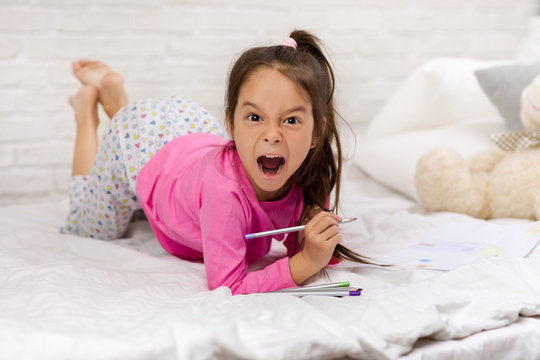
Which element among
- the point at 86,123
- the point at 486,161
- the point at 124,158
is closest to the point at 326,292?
the point at 124,158

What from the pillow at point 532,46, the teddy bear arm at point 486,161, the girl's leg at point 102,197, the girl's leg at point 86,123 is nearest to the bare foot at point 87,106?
the girl's leg at point 86,123

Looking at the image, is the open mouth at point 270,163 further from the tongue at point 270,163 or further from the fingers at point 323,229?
the fingers at point 323,229

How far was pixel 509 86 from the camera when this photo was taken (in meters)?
1.60

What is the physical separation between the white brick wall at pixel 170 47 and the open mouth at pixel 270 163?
0.63 metres

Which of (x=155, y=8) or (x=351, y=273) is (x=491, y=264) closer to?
(x=351, y=273)

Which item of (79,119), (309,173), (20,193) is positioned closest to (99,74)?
(79,119)

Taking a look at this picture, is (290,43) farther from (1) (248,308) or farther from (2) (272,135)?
(1) (248,308)

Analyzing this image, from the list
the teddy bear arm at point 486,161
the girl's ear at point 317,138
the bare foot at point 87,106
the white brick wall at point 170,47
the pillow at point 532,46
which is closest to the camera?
the girl's ear at point 317,138

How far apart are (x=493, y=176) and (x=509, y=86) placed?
11.8 inches

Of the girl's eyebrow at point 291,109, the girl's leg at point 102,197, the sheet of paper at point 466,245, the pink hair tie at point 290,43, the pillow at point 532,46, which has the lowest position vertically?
the girl's leg at point 102,197

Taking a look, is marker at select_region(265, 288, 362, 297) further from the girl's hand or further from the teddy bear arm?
the teddy bear arm

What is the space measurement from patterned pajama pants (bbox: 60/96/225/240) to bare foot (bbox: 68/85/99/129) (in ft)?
0.67

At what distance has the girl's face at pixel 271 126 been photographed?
99 centimetres

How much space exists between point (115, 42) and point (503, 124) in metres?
1.17
